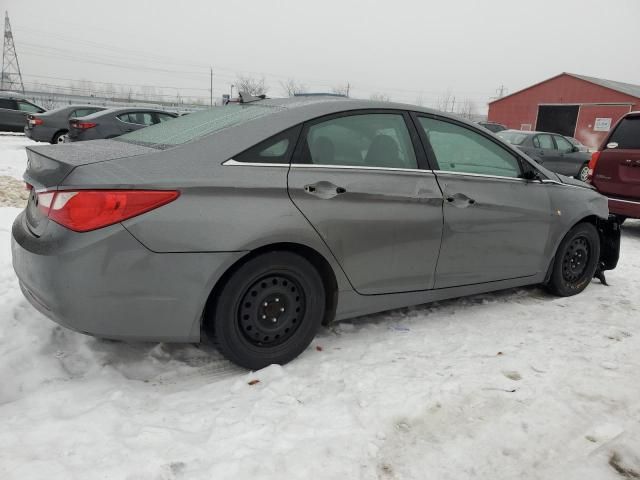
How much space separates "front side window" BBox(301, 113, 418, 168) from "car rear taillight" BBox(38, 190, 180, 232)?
911mm

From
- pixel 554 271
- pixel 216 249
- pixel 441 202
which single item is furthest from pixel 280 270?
pixel 554 271

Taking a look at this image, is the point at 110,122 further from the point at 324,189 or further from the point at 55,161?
the point at 324,189

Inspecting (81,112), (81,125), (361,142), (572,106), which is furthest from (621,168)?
(572,106)

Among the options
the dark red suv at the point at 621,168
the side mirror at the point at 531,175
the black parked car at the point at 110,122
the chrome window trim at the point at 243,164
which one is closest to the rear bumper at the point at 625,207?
the dark red suv at the point at 621,168

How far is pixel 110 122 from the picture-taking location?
1162cm

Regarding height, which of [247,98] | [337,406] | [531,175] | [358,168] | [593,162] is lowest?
[337,406]

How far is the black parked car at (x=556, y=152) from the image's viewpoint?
497 inches

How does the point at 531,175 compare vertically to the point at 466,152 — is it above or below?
below

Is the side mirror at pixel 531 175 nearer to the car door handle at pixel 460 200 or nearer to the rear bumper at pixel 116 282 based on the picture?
the car door handle at pixel 460 200

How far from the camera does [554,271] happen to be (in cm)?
411

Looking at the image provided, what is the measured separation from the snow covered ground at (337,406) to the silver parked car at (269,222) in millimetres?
297

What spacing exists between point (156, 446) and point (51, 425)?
1.67ft

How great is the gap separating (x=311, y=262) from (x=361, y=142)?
0.82 m

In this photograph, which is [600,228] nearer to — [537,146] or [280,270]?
A: [280,270]
